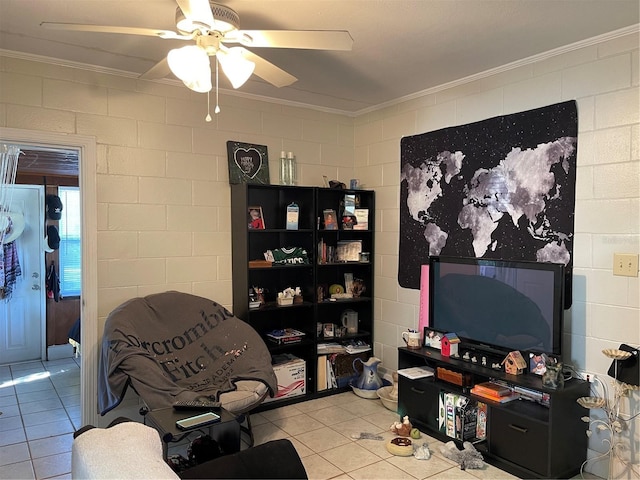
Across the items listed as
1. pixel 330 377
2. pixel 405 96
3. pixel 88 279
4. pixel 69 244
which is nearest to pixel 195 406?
pixel 88 279

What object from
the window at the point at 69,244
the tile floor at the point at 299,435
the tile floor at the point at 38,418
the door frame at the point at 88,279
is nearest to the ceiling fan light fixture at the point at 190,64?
the door frame at the point at 88,279

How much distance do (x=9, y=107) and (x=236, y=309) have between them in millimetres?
2013

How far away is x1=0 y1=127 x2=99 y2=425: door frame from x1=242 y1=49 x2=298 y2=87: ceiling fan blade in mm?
1401

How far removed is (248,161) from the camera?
3.78m

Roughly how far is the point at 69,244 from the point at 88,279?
2.75m

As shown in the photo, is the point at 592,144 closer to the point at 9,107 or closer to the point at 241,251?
the point at 241,251

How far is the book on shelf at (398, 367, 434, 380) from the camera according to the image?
10.6ft

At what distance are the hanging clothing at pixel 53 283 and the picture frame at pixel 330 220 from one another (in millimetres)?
3400

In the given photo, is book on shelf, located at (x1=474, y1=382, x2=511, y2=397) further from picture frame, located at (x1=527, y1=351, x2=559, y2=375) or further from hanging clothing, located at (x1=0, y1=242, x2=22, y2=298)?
hanging clothing, located at (x1=0, y1=242, x2=22, y2=298)

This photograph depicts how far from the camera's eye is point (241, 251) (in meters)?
3.60

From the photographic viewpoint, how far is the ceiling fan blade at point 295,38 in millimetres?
1973

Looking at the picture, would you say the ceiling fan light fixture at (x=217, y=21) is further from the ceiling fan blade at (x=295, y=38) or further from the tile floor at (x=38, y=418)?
the tile floor at (x=38, y=418)

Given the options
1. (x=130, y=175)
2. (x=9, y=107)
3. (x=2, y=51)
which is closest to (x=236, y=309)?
(x=130, y=175)

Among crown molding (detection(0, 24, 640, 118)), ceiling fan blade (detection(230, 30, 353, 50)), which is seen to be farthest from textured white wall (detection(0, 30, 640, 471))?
ceiling fan blade (detection(230, 30, 353, 50))
